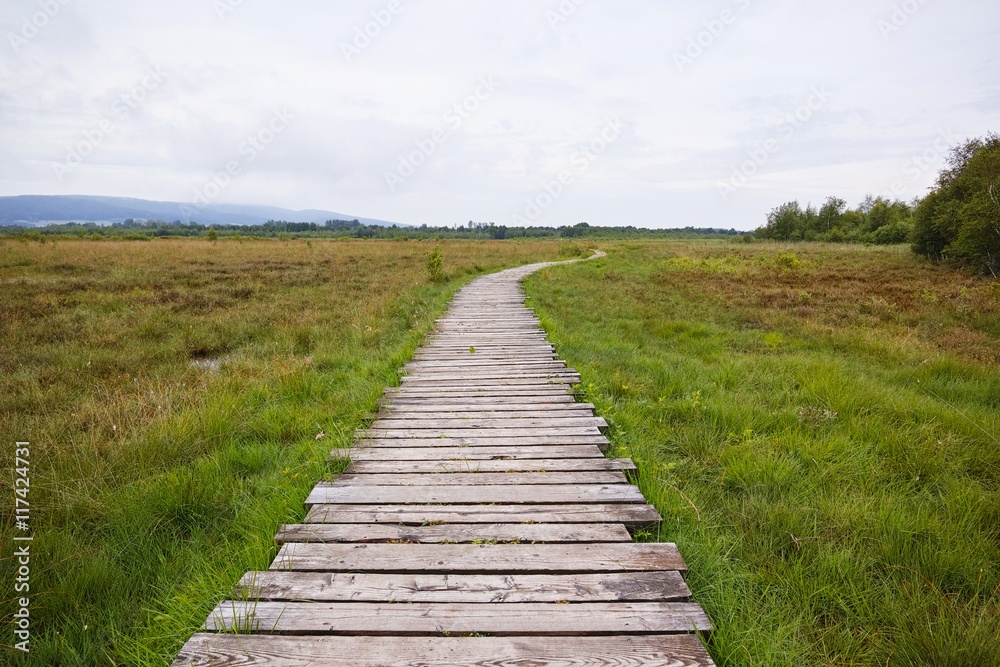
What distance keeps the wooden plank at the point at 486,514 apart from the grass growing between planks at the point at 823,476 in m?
0.26

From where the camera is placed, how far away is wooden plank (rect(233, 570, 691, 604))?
2.12 metres

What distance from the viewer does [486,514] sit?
2832 millimetres

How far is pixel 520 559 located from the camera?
2387mm

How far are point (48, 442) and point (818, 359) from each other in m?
10.3

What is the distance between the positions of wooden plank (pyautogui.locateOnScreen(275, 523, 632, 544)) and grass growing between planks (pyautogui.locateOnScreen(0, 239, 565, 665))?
26 cm

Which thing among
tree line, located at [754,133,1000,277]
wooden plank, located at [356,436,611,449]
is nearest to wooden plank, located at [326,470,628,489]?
wooden plank, located at [356,436,611,449]

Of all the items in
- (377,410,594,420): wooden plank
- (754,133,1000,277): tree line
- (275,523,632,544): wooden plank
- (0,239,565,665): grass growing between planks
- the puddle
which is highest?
(754,133,1000,277): tree line

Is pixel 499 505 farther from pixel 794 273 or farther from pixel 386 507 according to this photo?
pixel 794 273

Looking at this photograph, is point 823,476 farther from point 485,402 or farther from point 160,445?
point 160,445

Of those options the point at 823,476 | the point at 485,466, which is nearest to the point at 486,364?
the point at 485,466

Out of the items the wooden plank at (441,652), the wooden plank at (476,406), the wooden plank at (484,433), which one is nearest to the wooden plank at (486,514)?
the wooden plank at (441,652)

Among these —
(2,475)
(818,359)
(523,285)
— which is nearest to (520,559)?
(2,475)

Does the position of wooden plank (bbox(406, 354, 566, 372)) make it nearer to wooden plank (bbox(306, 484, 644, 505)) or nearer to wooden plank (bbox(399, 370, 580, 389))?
wooden plank (bbox(399, 370, 580, 389))

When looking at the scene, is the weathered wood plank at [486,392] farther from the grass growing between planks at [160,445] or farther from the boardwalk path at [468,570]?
the boardwalk path at [468,570]
